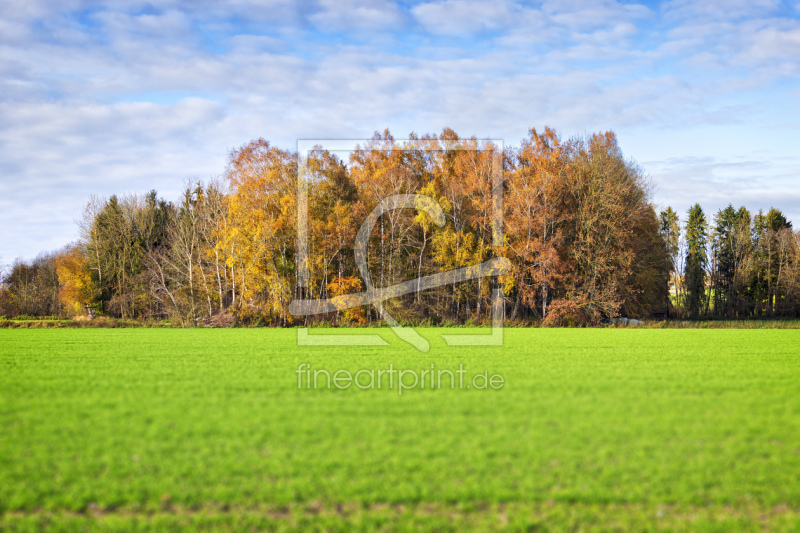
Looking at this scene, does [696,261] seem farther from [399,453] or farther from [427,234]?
[399,453]

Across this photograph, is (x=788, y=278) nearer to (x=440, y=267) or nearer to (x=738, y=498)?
(x=440, y=267)

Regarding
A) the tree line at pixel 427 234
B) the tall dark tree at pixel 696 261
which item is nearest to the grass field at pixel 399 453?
the tree line at pixel 427 234

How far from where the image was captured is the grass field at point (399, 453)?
5.94 m

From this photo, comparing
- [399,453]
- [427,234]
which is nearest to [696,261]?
[427,234]

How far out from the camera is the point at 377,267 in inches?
1721

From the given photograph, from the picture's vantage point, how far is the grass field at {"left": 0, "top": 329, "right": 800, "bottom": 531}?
5941 millimetres

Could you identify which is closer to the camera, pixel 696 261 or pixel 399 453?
pixel 399 453

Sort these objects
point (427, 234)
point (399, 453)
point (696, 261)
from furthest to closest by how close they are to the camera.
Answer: point (696, 261), point (427, 234), point (399, 453)

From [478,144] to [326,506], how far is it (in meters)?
43.6

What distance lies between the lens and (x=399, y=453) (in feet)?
26.0

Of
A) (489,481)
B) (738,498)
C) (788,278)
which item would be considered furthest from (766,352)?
(788,278)

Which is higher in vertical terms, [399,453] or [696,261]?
[696,261]

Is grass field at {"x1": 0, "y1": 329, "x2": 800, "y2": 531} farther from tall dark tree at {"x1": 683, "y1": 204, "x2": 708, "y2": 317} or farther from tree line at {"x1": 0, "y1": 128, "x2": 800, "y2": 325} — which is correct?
tall dark tree at {"x1": 683, "y1": 204, "x2": 708, "y2": 317}

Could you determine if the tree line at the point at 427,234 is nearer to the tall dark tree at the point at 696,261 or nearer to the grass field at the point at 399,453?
the tall dark tree at the point at 696,261
